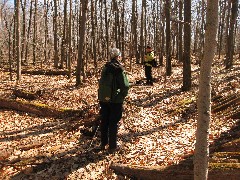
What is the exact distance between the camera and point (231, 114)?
25.6 ft

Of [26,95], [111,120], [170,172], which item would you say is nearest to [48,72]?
[26,95]

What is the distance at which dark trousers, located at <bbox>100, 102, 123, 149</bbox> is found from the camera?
6250mm

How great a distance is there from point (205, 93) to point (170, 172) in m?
2.32

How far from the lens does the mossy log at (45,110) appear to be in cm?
888

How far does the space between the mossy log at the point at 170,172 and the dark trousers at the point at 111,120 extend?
0.69 m

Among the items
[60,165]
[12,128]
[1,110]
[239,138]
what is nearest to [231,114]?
[239,138]

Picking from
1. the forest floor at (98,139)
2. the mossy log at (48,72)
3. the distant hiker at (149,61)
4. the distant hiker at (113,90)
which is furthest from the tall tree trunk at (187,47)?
the mossy log at (48,72)

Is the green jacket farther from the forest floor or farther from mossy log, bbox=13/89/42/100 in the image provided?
mossy log, bbox=13/89/42/100

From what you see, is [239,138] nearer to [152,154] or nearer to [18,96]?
[152,154]

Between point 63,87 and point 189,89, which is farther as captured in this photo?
point 63,87

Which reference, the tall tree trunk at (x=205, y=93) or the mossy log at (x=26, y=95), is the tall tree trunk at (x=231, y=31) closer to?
the mossy log at (x=26, y=95)

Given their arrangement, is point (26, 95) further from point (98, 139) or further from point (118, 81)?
point (118, 81)

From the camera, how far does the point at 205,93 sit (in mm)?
3506

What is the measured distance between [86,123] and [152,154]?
8.09 feet
